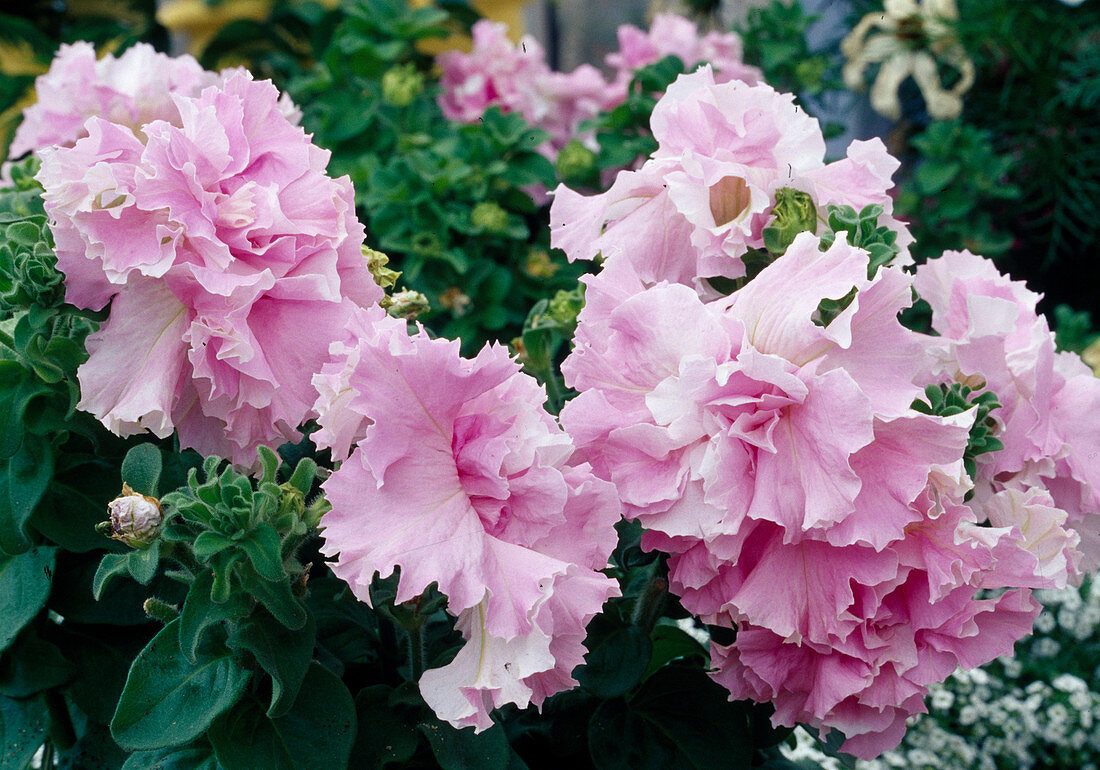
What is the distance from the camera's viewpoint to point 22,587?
1.98 ft

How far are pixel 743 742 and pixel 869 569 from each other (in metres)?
0.18

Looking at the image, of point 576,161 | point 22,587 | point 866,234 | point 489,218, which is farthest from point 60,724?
point 576,161

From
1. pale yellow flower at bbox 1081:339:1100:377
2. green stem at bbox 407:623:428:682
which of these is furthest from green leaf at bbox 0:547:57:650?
pale yellow flower at bbox 1081:339:1100:377

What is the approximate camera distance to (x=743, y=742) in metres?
0.62

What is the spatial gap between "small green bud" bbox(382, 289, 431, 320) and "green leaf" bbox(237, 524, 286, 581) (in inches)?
7.0

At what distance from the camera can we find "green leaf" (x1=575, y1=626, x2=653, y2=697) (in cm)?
59

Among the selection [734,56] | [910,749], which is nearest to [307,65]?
[734,56]

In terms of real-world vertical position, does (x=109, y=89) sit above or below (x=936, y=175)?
above

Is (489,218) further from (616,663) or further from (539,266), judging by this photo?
(616,663)

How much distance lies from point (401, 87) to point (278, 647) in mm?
995

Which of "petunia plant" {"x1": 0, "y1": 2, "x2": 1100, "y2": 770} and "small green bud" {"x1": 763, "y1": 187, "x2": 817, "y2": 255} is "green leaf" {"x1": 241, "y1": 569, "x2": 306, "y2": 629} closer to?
"petunia plant" {"x1": 0, "y1": 2, "x2": 1100, "y2": 770}

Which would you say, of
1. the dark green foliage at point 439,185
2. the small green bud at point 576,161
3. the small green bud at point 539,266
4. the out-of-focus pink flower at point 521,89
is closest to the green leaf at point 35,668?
the dark green foliage at point 439,185

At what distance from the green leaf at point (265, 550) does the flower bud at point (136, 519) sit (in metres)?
0.05

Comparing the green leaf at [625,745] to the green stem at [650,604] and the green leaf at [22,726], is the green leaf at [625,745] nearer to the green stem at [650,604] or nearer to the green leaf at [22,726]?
the green stem at [650,604]
